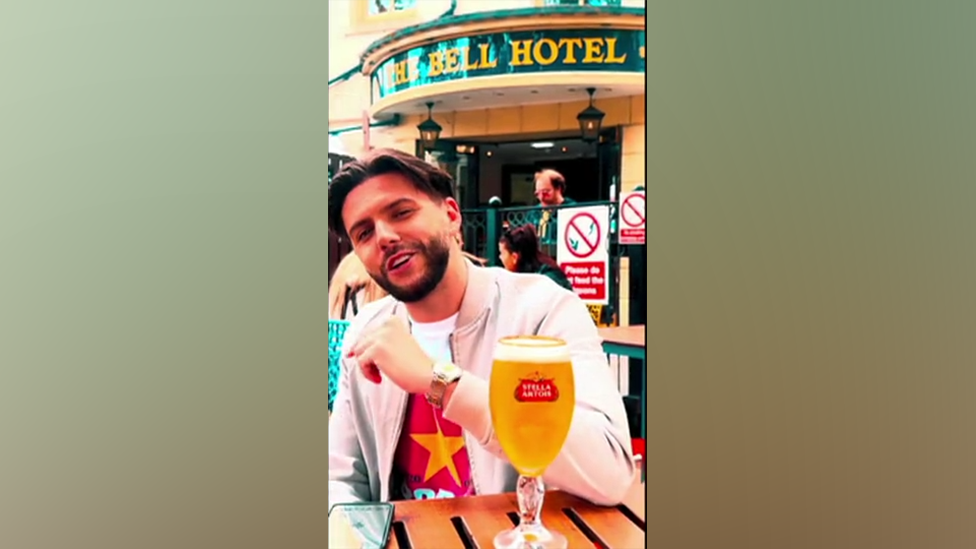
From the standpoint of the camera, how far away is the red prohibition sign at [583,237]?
6.55ft

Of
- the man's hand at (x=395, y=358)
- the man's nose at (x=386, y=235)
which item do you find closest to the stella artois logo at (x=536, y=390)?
the man's hand at (x=395, y=358)

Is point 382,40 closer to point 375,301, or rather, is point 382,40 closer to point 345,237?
point 345,237

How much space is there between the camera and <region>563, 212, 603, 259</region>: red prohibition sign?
6.55ft

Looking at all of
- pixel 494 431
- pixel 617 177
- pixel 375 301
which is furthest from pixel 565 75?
pixel 494 431

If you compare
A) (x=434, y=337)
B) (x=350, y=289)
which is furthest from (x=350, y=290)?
(x=434, y=337)

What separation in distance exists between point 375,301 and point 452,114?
490 mm

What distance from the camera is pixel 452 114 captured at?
1986 millimetres

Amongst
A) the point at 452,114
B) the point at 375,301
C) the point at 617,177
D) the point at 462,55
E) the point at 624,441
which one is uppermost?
the point at 462,55

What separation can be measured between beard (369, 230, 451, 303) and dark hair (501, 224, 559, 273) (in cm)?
15

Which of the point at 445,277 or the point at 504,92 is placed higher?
the point at 504,92

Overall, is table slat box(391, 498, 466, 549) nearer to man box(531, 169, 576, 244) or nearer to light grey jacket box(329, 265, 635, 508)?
light grey jacket box(329, 265, 635, 508)

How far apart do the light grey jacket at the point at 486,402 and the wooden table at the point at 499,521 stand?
0.03 metres

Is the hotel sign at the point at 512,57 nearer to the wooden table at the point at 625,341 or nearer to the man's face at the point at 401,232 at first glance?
the man's face at the point at 401,232

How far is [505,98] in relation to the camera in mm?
2000
